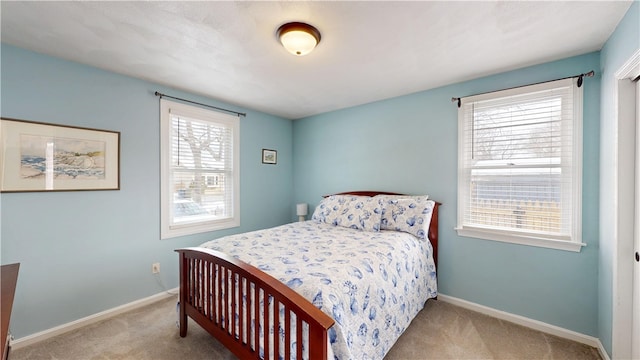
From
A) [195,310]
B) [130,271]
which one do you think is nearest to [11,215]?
[130,271]

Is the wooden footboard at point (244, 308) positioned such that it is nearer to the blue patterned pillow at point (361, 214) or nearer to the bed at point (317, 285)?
the bed at point (317, 285)

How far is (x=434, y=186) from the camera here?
9.46 feet

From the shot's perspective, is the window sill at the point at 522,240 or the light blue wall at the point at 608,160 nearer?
the light blue wall at the point at 608,160

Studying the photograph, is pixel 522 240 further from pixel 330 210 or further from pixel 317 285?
pixel 317 285

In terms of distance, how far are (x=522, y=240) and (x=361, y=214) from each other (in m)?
1.50

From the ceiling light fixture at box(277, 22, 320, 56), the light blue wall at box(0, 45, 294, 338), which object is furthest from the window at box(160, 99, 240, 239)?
the ceiling light fixture at box(277, 22, 320, 56)

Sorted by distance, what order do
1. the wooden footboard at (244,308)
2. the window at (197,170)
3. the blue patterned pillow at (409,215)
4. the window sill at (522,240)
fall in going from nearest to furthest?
the wooden footboard at (244,308), the window sill at (522,240), the blue patterned pillow at (409,215), the window at (197,170)

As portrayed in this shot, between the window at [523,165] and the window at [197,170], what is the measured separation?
2824 millimetres

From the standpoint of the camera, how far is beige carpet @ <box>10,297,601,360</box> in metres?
1.92

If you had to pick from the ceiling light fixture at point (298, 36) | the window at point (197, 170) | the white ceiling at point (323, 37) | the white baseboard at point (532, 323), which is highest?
the white ceiling at point (323, 37)

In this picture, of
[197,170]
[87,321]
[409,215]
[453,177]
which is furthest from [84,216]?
[453,177]

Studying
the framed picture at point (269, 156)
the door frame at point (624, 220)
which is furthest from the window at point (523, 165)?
the framed picture at point (269, 156)

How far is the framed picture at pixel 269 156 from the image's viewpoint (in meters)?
3.93

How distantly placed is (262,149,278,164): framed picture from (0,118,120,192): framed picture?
1.81m
